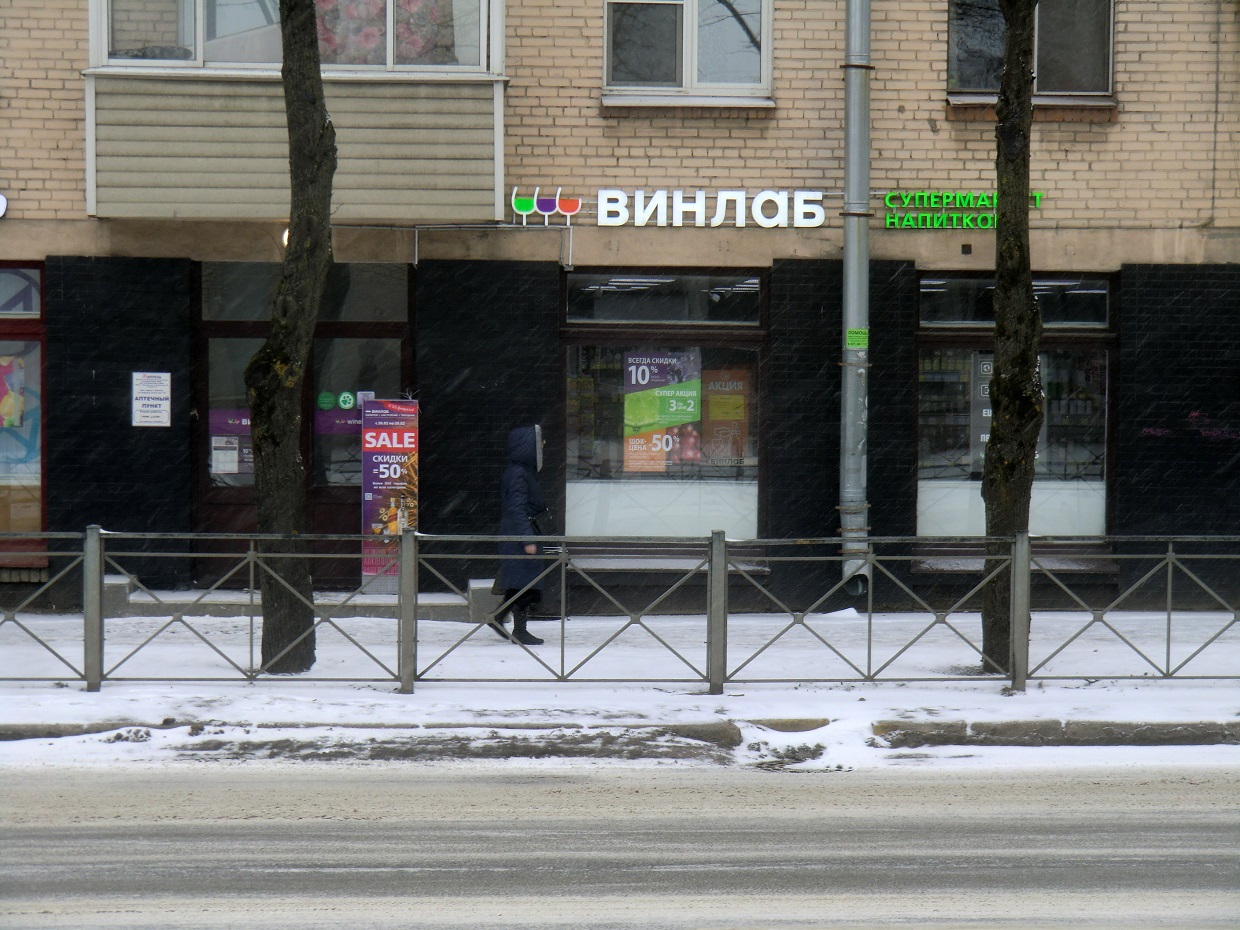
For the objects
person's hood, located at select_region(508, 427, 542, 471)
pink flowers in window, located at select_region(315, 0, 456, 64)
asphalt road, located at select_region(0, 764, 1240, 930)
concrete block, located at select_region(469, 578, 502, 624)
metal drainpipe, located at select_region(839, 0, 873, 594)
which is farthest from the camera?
metal drainpipe, located at select_region(839, 0, 873, 594)

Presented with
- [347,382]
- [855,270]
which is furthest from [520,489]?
[855,270]

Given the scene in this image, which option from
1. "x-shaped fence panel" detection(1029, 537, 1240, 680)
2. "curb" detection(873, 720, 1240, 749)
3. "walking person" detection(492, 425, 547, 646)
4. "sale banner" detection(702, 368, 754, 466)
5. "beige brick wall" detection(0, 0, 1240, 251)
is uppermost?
"beige brick wall" detection(0, 0, 1240, 251)

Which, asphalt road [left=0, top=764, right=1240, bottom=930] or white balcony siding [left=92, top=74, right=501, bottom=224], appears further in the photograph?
white balcony siding [left=92, top=74, right=501, bottom=224]

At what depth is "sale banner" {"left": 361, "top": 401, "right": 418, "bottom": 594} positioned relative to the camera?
11875mm

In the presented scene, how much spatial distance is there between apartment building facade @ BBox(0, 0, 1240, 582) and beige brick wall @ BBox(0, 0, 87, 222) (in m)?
0.02

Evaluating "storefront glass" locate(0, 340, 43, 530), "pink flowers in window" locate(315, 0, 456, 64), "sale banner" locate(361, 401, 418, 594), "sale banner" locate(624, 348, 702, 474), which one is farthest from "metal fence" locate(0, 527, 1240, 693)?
"pink flowers in window" locate(315, 0, 456, 64)

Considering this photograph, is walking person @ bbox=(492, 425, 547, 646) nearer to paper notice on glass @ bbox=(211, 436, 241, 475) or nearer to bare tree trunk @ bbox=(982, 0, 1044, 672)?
paper notice on glass @ bbox=(211, 436, 241, 475)

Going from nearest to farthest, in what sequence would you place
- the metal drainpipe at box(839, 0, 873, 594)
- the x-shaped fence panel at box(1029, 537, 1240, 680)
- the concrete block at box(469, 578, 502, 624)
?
the x-shaped fence panel at box(1029, 537, 1240, 680), the concrete block at box(469, 578, 502, 624), the metal drainpipe at box(839, 0, 873, 594)

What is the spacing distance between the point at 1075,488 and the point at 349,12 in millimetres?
7888

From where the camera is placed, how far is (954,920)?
4984 millimetres

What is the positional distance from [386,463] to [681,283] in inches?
123

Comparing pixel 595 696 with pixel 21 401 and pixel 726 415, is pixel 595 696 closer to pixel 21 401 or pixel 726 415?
pixel 726 415

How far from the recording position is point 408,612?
337 inches

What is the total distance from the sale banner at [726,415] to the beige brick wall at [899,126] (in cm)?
176
